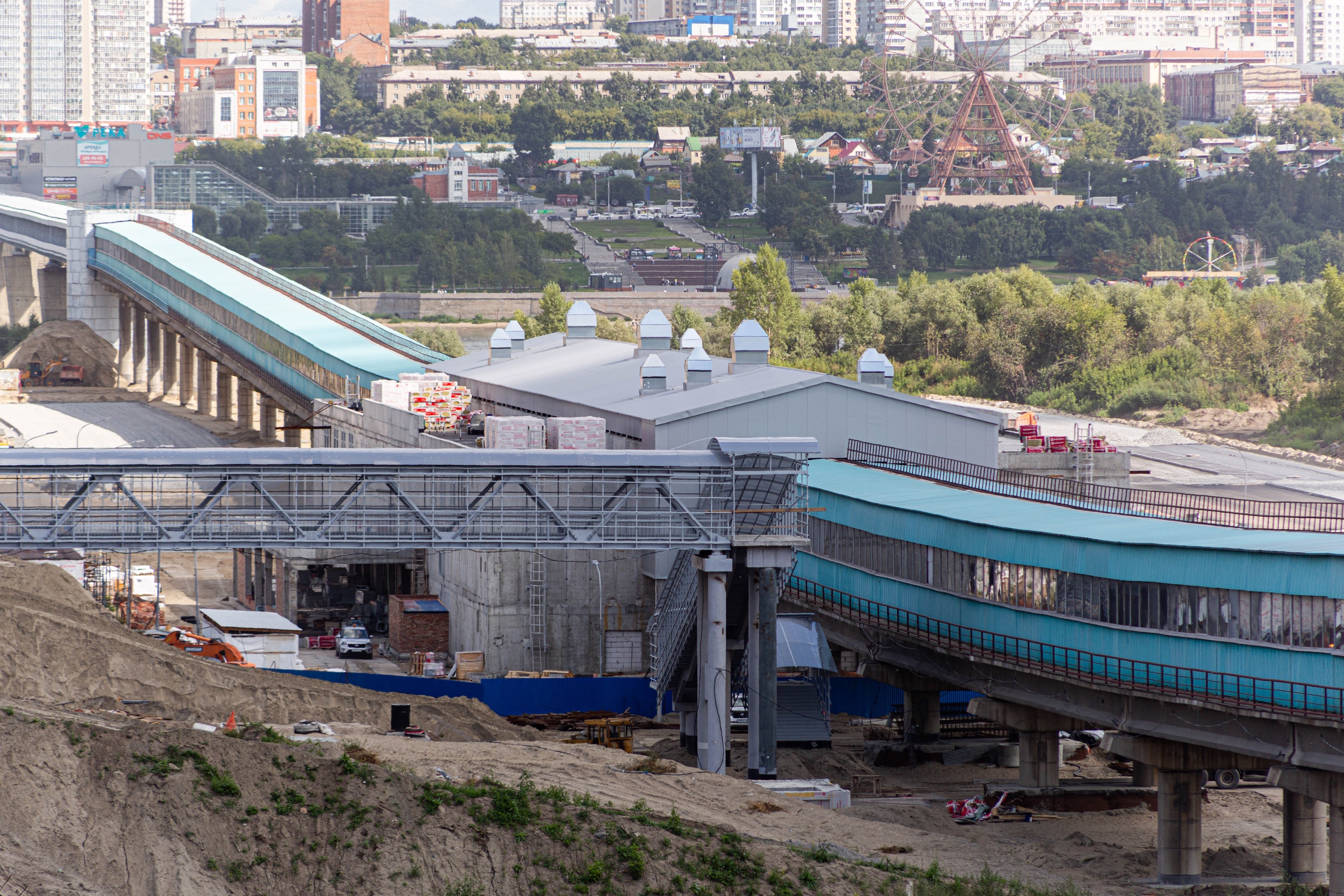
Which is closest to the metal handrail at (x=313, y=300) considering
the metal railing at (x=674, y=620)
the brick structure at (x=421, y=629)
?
the brick structure at (x=421, y=629)

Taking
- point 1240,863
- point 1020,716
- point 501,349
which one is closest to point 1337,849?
point 1240,863

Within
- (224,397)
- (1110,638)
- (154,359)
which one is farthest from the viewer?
(154,359)

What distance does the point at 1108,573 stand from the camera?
37812 mm

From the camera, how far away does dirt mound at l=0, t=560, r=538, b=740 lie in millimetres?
38594

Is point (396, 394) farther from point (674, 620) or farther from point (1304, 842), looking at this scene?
point (1304, 842)

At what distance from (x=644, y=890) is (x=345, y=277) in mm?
172758

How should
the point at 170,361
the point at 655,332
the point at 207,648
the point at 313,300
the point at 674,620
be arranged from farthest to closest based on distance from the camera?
the point at 170,361
the point at 313,300
the point at 655,332
the point at 207,648
the point at 674,620

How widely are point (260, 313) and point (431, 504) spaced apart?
58197 millimetres

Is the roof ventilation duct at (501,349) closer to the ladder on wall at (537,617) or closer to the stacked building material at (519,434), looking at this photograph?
the stacked building material at (519,434)

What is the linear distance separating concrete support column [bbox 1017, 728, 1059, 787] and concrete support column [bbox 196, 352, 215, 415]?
8490 cm

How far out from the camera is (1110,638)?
37719mm

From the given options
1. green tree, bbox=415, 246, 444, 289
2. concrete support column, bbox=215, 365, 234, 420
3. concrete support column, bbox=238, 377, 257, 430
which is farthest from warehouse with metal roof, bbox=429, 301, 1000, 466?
green tree, bbox=415, 246, 444, 289

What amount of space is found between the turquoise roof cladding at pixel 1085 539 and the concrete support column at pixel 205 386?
76.6 meters

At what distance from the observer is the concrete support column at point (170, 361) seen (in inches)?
5108
